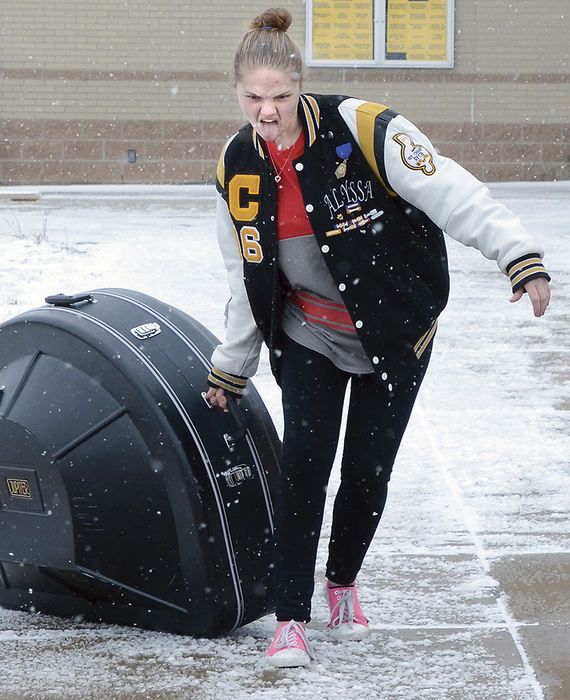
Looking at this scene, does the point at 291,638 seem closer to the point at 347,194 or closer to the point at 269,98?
the point at 347,194

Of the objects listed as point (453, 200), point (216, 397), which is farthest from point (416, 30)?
point (453, 200)

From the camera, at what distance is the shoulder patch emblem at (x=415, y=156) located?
2293 millimetres

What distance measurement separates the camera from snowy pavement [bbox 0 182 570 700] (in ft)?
8.00

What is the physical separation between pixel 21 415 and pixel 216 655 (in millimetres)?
764

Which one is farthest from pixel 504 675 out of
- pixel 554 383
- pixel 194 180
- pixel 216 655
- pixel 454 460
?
pixel 194 180

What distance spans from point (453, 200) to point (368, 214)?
22cm

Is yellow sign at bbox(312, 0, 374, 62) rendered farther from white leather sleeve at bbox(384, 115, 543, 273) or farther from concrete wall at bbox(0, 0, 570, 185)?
white leather sleeve at bbox(384, 115, 543, 273)

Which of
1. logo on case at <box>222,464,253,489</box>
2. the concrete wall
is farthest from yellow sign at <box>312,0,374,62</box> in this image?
logo on case at <box>222,464,253,489</box>

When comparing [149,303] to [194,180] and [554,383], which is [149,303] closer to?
[554,383]

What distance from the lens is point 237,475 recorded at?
8.56ft

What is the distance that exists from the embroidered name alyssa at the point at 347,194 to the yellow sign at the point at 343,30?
14609mm

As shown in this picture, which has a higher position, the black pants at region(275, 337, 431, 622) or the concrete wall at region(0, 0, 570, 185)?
the concrete wall at region(0, 0, 570, 185)

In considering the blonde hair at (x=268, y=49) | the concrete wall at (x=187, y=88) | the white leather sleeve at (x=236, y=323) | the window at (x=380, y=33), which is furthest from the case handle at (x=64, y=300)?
the window at (x=380, y=33)

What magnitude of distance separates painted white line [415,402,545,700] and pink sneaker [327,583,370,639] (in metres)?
0.39
